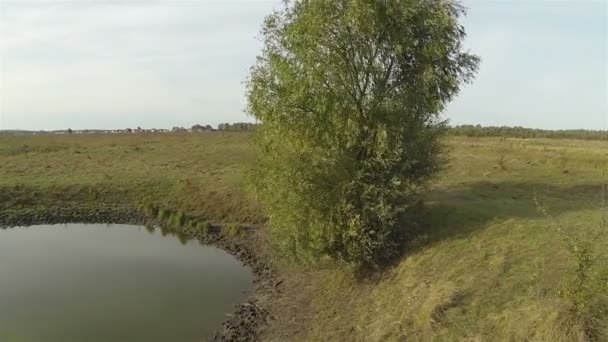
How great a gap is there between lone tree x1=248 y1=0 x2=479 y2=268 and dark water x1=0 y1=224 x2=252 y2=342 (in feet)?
18.0

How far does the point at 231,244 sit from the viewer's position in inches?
1163

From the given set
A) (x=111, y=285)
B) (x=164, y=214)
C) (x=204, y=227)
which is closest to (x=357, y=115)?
(x=111, y=285)

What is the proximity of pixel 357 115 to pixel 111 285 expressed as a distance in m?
15.3

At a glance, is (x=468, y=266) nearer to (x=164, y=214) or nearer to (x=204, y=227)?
(x=204, y=227)

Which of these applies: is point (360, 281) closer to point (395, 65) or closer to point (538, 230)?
point (538, 230)

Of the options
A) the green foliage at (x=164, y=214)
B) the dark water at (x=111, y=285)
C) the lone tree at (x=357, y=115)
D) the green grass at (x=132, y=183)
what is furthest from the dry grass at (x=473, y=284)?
the green foliage at (x=164, y=214)

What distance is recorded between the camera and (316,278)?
70.2 feet

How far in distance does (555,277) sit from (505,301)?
5.53 feet

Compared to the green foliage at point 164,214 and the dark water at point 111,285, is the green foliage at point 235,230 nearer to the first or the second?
the dark water at point 111,285

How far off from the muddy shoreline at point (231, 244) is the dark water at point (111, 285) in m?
0.68

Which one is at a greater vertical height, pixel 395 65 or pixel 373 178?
pixel 395 65

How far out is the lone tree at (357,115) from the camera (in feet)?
61.0

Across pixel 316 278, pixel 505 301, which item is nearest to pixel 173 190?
pixel 316 278

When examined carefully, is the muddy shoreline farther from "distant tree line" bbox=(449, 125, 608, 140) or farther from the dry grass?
"distant tree line" bbox=(449, 125, 608, 140)
